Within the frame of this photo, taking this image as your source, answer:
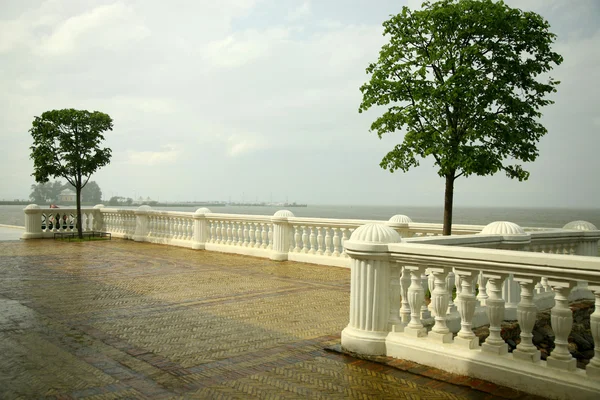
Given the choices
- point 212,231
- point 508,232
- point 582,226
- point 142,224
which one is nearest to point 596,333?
point 508,232

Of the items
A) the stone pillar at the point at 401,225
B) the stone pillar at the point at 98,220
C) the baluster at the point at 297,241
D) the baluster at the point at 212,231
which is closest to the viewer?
the stone pillar at the point at 401,225

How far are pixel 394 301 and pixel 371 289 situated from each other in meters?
0.31

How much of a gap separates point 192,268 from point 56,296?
14.1ft

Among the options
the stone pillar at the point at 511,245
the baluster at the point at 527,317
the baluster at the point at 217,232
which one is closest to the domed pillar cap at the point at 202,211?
the baluster at the point at 217,232

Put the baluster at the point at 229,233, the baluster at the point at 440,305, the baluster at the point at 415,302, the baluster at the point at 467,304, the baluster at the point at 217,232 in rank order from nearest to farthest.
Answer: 1. the baluster at the point at 467,304
2. the baluster at the point at 440,305
3. the baluster at the point at 415,302
4. the baluster at the point at 229,233
5. the baluster at the point at 217,232

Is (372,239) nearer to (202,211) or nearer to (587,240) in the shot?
(587,240)

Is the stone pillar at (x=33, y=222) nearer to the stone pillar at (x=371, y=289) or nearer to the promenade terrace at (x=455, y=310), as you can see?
the promenade terrace at (x=455, y=310)

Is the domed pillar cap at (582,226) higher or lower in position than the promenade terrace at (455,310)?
higher

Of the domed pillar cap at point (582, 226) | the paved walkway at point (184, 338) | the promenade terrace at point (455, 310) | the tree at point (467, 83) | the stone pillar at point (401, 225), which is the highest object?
the tree at point (467, 83)

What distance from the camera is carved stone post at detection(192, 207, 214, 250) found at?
18078 millimetres

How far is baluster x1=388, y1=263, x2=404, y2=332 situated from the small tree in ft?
64.5

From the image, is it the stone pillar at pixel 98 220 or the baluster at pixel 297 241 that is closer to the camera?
the baluster at pixel 297 241

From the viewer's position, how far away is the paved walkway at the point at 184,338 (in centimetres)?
479

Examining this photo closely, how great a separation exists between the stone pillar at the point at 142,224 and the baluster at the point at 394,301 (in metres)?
17.4
